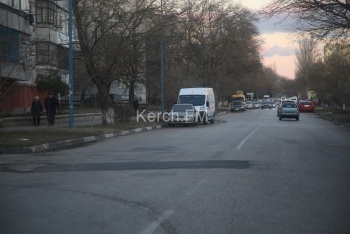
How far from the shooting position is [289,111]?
46438 millimetres

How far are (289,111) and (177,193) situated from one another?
39.0 metres

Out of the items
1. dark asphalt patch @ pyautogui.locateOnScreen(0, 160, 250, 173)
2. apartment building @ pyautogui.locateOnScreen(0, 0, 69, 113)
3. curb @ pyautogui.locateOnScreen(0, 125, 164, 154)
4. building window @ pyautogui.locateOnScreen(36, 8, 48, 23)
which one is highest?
building window @ pyautogui.locateOnScreen(36, 8, 48, 23)

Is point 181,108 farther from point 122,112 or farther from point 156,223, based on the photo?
point 156,223

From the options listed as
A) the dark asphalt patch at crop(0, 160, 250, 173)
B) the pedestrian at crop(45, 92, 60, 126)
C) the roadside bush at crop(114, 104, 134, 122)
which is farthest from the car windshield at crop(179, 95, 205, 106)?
the dark asphalt patch at crop(0, 160, 250, 173)

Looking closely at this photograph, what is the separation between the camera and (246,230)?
21.1ft

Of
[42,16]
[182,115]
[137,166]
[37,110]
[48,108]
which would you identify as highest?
[42,16]

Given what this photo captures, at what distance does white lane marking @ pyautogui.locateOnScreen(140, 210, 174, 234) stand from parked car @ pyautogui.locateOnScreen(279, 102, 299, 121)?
40286 mm

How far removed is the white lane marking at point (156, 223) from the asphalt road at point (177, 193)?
0.01 m

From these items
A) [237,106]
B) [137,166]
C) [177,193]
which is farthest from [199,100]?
[237,106]

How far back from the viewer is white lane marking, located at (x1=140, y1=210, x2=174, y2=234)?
6.34 meters

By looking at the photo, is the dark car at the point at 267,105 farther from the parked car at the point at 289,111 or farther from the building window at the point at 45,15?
the building window at the point at 45,15

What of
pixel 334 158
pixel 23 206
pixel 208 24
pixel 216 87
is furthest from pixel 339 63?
pixel 23 206

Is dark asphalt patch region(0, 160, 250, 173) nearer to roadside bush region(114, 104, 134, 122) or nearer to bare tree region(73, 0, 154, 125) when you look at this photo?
bare tree region(73, 0, 154, 125)

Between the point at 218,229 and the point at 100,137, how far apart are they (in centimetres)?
1780
